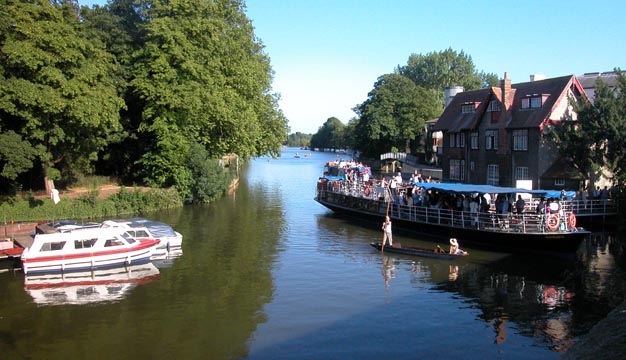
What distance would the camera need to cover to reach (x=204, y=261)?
2969cm

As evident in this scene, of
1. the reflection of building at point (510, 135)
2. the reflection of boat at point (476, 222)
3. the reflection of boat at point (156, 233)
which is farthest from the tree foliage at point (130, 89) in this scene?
the reflection of building at point (510, 135)

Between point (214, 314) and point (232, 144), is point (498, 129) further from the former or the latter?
point (214, 314)

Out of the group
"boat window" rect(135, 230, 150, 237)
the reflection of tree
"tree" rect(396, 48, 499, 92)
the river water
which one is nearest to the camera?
the river water

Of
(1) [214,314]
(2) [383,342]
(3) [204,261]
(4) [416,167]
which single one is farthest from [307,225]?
(4) [416,167]

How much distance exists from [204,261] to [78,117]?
15939 mm

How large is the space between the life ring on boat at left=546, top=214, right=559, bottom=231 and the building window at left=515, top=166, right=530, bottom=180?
61.7 feet

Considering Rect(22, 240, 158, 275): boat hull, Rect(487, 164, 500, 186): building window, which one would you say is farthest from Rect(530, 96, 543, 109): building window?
Rect(22, 240, 158, 275): boat hull

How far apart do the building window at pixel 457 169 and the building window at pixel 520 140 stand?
8604mm

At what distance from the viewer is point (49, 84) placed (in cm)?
3756

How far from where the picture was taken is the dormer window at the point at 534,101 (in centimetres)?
4725

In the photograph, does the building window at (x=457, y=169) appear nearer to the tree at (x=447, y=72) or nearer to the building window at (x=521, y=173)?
the building window at (x=521, y=173)

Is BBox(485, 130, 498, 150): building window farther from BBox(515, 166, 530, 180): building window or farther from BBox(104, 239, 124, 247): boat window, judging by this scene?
BBox(104, 239, 124, 247): boat window

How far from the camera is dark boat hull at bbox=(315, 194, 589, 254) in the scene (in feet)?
95.9

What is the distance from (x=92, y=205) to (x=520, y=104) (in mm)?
38184
